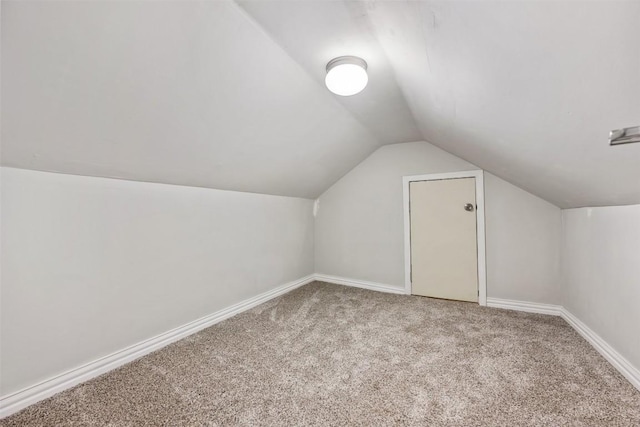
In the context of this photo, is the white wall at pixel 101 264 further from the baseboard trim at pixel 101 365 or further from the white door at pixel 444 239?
the white door at pixel 444 239

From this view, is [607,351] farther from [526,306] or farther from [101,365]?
[101,365]

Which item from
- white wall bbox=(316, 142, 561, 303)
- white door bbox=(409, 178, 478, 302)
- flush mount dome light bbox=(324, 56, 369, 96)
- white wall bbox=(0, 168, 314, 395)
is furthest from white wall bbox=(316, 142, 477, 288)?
flush mount dome light bbox=(324, 56, 369, 96)

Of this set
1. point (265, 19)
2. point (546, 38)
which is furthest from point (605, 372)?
point (265, 19)

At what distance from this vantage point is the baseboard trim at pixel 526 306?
2584 mm

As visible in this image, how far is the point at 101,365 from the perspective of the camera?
1683 mm

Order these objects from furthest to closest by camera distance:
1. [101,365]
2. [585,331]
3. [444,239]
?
[444,239], [585,331], [101,365]

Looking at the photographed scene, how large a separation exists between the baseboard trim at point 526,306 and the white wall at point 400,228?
2.0 inches

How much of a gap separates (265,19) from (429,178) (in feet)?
8.16

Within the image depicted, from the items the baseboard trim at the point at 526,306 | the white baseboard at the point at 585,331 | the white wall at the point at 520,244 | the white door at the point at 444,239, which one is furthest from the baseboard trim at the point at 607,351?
the white door at the point at 444,239

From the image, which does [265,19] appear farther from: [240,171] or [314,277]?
[314,277]

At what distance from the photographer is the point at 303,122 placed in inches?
84.6

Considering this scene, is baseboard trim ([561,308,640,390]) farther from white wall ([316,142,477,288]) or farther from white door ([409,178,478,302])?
white wall ([316,142,477,288])

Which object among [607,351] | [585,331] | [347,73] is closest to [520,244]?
[585,331]

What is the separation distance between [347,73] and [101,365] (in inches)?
90.9
